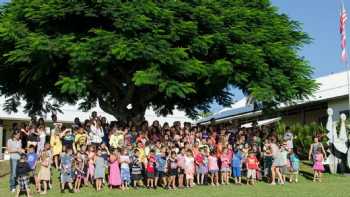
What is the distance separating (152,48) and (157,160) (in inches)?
153

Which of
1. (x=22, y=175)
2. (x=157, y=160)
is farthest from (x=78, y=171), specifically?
(x=157, y=160)

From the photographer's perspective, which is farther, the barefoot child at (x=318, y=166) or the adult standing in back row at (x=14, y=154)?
the barefoot child at (x=318, y=166)

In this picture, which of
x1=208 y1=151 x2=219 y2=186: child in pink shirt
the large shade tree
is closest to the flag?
the large shade tree

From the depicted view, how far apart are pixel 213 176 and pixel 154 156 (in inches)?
96.7

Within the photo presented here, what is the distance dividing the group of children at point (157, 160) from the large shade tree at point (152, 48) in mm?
1743

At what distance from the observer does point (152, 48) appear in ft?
68.3

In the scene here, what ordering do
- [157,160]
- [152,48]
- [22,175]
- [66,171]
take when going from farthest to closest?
[152,48] → [157,160] → [66,171] → [22,175]

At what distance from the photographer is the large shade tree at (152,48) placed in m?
21.0

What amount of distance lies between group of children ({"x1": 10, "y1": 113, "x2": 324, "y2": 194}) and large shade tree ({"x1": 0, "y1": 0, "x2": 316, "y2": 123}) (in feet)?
5.72

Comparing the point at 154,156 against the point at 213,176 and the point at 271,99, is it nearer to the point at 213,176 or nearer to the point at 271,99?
the point at 213,176

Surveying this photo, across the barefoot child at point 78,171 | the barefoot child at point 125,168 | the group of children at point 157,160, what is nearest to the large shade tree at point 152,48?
the group of children at point 157,160

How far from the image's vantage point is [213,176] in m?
21.2

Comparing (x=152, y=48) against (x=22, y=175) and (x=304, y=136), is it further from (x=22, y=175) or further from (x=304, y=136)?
(x=304, y=136)

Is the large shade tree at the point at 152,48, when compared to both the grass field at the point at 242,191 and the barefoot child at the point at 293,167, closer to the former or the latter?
the barefoot child at the point at 293,167
